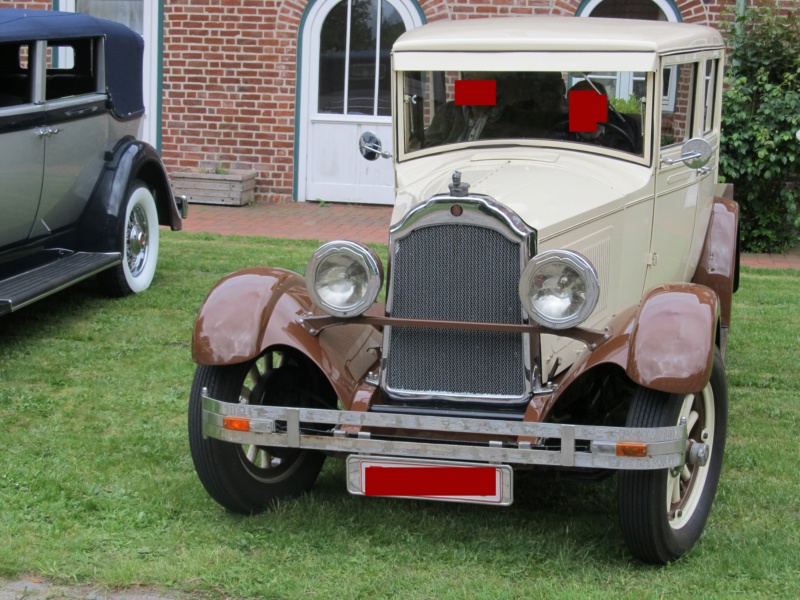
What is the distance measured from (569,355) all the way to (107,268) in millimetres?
3973

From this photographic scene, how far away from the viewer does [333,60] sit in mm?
11641

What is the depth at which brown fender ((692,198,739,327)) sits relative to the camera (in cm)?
554

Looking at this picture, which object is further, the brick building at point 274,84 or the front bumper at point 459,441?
the brick building at point 274,84

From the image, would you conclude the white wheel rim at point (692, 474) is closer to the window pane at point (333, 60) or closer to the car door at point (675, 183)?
the car door at point (675, 183)

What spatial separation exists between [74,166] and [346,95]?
202 inches

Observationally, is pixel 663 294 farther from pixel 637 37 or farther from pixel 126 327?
pixel 126 327

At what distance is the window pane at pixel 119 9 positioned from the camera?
39.2 feet

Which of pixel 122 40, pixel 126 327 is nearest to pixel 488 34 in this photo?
pixel 126 327

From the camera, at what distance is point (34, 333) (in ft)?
21.9

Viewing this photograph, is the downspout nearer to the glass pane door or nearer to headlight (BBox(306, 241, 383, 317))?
the glass pane door

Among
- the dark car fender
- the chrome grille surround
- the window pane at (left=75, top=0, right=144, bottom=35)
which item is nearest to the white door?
the window pane at (left=75, top=0, right=144, bottom=35)

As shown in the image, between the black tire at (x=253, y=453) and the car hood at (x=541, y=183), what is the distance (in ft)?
2.50

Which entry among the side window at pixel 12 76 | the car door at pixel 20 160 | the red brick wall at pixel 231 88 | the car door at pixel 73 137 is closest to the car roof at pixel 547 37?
the car door at pixel 20 160

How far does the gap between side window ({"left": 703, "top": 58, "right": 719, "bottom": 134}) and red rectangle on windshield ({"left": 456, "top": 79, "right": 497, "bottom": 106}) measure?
122 cm
